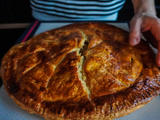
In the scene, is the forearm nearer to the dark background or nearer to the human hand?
the human hand

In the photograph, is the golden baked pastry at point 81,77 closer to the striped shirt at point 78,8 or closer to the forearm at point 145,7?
the forearm at point 145,7

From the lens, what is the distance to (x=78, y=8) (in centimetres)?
199

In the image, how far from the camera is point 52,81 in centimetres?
108

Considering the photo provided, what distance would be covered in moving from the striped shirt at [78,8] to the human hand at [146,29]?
1.97 ft

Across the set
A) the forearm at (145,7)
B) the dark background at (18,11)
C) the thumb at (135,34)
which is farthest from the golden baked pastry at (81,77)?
the dark background at (18,11)

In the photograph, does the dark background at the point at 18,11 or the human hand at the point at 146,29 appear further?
the dark background at the point at 18,11

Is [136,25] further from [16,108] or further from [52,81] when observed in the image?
[16,108]

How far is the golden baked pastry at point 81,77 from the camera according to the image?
97cm

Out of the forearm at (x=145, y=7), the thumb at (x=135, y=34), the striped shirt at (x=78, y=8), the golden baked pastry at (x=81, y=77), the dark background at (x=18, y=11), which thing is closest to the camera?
the golden baked pastry at (x=81, y=77)

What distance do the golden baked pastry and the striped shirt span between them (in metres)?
0.73

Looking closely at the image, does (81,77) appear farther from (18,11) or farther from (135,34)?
(18,11)

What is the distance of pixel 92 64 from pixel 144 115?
20.0 inches

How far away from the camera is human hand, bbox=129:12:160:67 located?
128 cm

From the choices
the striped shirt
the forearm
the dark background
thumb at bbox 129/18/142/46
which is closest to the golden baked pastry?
thumb at bbox 129/18/142/46
